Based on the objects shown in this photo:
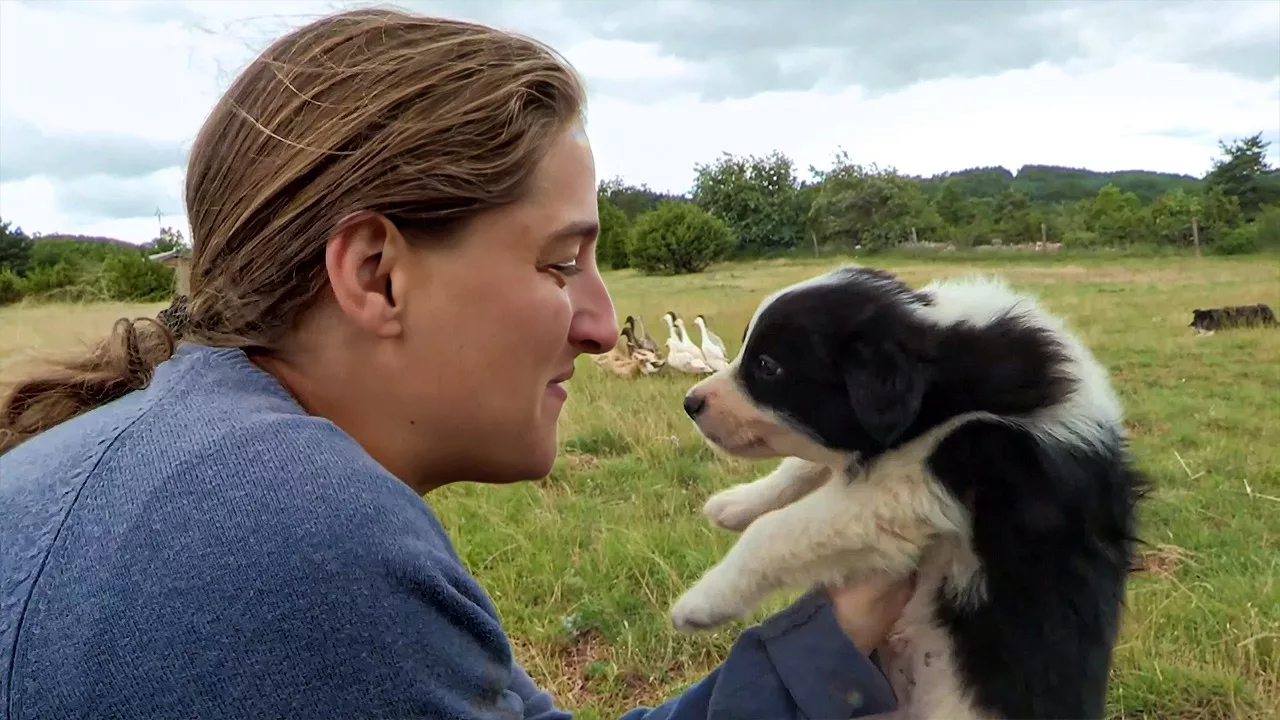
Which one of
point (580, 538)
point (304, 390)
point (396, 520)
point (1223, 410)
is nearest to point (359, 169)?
point (304, 390)

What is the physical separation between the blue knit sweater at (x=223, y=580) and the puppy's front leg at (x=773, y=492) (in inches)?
40.3

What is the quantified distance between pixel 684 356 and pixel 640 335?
42.0 inches

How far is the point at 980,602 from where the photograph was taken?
1.48 meters

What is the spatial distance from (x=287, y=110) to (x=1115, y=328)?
625 centimetres

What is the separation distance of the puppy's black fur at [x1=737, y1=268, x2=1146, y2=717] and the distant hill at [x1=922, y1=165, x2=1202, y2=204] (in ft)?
5.32

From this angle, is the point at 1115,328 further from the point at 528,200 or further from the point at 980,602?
the point at 528,200

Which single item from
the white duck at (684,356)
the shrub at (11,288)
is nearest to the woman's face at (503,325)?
the white duck at (684,356)

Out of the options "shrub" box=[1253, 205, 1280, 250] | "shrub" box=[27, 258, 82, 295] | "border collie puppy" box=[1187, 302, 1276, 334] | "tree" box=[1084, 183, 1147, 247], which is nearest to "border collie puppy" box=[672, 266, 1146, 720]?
"tree" box=[1084, 183, 1147, 247]

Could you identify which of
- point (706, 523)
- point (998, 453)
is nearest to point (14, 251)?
point (706, 523)

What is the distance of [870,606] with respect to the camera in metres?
1.45

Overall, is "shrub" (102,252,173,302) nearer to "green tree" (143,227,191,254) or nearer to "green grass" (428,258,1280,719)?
"green tree" (143,227,191,254)

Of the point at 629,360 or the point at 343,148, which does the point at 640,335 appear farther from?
the point at 343,148

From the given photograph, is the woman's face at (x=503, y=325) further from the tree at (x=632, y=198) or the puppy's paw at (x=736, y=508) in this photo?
the tree at (x=632, y=198)

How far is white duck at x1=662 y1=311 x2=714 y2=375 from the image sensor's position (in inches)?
198
